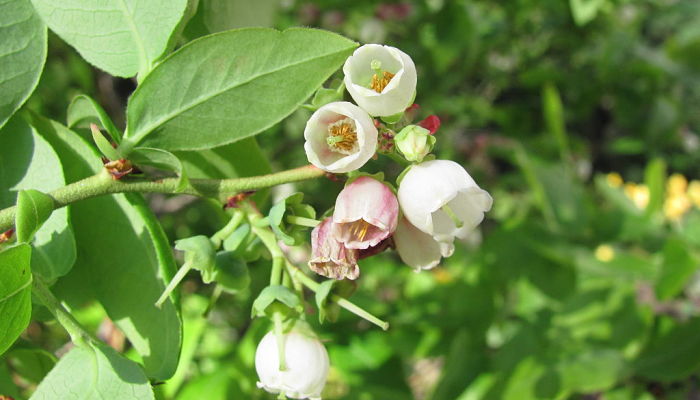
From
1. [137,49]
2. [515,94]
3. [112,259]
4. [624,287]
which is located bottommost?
[515,94]

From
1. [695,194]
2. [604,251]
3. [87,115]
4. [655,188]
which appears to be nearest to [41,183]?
[87,115]

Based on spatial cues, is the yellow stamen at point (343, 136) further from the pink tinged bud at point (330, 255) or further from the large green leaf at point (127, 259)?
the large green leaf at point (127, 259)

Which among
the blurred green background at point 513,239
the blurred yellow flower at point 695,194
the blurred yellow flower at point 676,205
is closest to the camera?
the blurred green background at point 513,239

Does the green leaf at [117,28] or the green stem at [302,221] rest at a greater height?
the green leaf at [117,28]

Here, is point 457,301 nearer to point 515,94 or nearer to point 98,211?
point 98,211

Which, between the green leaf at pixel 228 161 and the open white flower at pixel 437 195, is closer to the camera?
the open white flower at pixel 437 195

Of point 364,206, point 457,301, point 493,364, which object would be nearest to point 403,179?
point 364,206

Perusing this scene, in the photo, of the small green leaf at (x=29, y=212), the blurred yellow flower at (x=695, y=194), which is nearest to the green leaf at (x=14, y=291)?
the small green leaf at (x=29, y=212)
